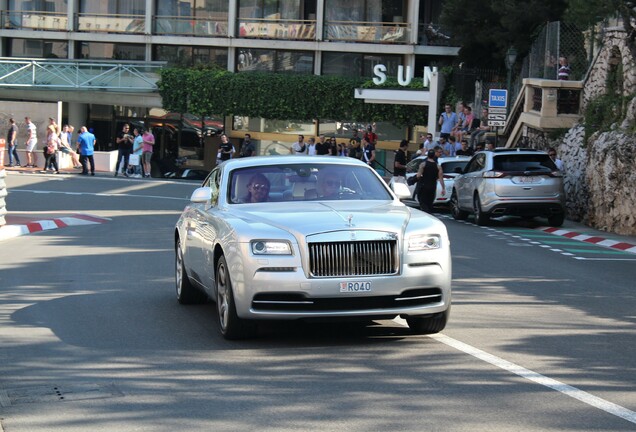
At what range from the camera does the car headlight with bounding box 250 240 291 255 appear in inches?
355

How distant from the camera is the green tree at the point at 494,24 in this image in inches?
1694

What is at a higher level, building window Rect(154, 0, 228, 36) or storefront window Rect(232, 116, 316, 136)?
building window Rect(154, 0, 228, 36)

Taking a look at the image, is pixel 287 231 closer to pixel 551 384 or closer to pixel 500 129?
pixel 551 384

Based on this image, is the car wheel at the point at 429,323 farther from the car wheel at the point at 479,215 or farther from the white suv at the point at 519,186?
the car wheel at the point at 479,215

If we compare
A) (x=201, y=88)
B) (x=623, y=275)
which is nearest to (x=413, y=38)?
(x=201, y=88)

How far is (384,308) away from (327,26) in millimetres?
53436

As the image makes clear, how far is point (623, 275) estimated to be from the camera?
614 inches

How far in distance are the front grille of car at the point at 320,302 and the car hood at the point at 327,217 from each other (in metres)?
0.51

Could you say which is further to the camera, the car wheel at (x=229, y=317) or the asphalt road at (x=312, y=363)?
the car wheel at (x=229, y=317)

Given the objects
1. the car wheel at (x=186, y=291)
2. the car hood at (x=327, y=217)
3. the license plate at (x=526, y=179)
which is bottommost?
the car wheel at (x=186, y=291)

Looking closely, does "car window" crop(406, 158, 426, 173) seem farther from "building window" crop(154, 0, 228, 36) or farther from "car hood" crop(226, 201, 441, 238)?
"building window" crop(154, 0, 228, 36)

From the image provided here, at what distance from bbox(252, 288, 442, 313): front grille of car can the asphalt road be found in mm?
337

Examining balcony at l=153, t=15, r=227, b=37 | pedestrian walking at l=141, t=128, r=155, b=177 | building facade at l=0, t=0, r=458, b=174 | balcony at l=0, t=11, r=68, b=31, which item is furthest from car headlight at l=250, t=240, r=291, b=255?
balcony at l=0, t=11, r=68, b=31

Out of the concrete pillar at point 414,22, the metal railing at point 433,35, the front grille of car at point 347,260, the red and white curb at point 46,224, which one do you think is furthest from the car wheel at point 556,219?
the concrete pillar at point 414,22
